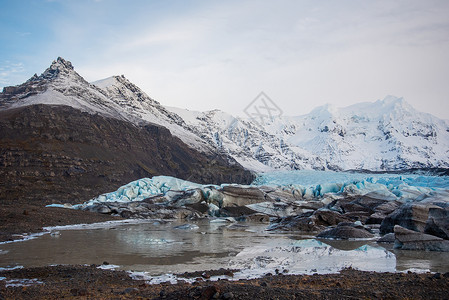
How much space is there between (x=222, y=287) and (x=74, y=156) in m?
51.8

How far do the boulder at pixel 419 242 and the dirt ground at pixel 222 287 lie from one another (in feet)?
18.6

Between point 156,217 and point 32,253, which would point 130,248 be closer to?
point 32,253

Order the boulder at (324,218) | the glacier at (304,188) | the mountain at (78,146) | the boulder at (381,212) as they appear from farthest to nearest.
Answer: the mountain at (78,146), the glacier at (304,188), the boulder at (381,212), the boulder at (324,218)

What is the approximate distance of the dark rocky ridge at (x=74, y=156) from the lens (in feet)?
148

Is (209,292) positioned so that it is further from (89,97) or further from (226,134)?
(226,134)

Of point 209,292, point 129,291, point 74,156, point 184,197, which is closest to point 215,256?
point 129,291

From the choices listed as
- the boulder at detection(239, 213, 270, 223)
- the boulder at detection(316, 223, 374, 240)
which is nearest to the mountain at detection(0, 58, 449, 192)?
the boulder at detection(239, 213, 270, 223)

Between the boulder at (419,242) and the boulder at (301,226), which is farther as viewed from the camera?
the boulder at (301,226)

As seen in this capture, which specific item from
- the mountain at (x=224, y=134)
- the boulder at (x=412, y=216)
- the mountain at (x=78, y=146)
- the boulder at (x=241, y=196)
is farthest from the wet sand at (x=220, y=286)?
the mountain at (x=224, y=134)

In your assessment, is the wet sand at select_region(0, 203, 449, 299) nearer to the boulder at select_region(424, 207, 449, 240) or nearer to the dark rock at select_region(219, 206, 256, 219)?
the boulder at select_region(424, 207, 449, 240)

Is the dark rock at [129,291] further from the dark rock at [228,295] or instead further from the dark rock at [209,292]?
the dark rock at [228,295]

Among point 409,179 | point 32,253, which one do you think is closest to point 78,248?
point 32,253

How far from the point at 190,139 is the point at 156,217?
6175cm

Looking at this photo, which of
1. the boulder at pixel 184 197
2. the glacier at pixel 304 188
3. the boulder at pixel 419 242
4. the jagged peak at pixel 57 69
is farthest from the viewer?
the jagged peak at pixel 57 69
